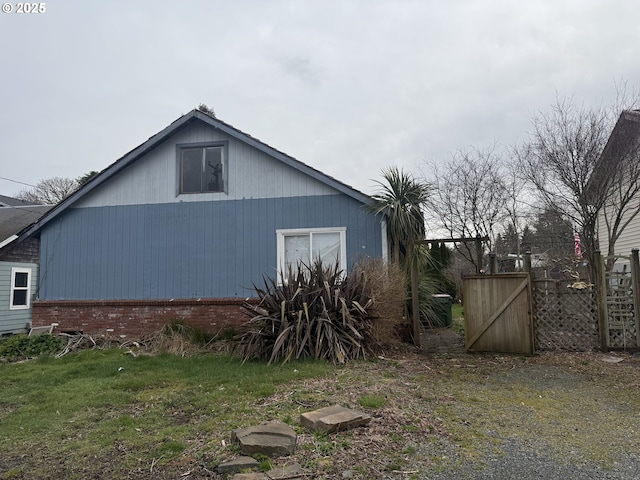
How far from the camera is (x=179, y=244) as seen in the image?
1073 cm

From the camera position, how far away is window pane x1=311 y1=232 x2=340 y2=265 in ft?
33.2

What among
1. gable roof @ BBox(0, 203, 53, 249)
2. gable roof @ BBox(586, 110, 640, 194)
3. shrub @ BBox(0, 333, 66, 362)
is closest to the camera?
shrub @ BBox(0, 333, 66, 362)

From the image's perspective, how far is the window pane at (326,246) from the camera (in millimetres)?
10109

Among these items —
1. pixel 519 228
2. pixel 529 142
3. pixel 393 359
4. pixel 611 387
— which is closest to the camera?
pixel 611 387

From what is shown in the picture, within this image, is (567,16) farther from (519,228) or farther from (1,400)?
(1,400)

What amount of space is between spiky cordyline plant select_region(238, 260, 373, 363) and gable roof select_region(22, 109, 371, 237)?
2.73 m

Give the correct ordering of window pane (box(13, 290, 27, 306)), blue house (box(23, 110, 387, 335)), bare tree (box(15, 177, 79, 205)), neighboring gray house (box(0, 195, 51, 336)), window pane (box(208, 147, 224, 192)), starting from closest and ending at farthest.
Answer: blue house (box(23, 110, 387, 335))
window pane (box(208, 147, 224, 192))
neighboring gray house (box(0, 195, 51, 336))
window pane (box(13, 290, 27, 306))
bare tree (box(15, 177, 79, 205))

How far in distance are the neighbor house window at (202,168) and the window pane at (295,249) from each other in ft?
7.21

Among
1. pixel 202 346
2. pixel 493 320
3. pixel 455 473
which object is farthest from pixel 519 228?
pixel 455 473

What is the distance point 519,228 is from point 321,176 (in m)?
12.6

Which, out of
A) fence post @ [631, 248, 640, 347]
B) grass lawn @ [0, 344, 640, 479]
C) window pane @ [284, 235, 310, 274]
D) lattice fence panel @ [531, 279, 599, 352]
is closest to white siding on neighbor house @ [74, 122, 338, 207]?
window pane @ [284, 235, 310, 274]

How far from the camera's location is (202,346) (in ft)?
31.0

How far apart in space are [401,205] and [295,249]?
2.73 m

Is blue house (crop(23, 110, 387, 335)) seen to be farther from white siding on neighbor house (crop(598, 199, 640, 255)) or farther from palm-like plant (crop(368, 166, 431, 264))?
white siding on neighbor house (crop(598, 199, 640, 255))
